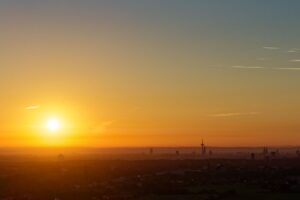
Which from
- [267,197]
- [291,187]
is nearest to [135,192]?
[267,197]

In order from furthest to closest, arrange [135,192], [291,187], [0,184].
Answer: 1. [0,184]
2. [291,187]
3. [135,192]

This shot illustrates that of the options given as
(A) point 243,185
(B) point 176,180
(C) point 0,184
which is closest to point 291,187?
(A) point 243,185

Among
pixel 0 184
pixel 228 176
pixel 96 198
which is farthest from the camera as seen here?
pixel 228 176

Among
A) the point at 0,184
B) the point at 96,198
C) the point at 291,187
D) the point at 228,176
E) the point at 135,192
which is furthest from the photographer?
the point at 228,176

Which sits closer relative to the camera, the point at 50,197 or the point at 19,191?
the point at 50,197

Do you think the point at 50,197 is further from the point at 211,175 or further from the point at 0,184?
the point at 211,175

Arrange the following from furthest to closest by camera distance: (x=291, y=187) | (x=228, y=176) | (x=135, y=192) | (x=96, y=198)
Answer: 1. (x=228, y=176)
2. (x=291, y=187)
3. (x=135, y=192)
4. (x=96, y=198)

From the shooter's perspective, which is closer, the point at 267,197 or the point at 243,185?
the point at 267,197

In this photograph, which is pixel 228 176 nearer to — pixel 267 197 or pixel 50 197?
pixel 267 197
